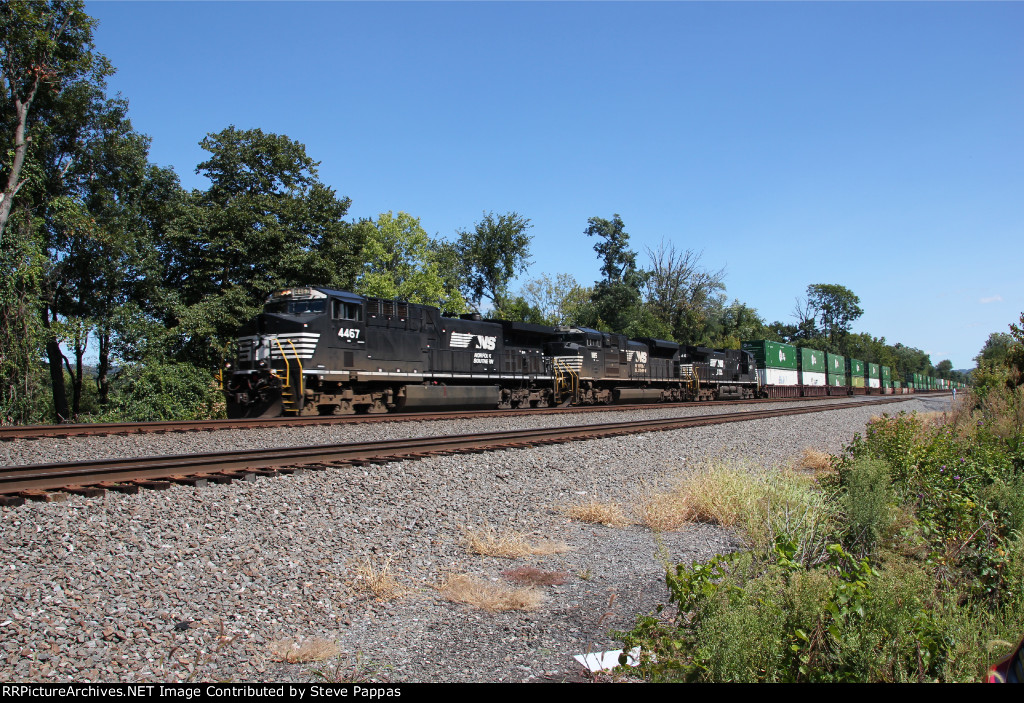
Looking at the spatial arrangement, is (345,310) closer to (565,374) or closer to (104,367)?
(565,374)

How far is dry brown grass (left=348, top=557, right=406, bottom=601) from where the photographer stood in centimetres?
461

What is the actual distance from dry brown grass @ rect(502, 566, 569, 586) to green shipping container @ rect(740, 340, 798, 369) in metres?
39.0

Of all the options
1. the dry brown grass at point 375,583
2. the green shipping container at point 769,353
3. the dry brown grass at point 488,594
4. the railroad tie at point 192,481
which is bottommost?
the dry brown grass at point 488,594

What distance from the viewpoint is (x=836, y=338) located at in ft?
372

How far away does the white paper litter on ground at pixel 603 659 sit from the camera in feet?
11.6

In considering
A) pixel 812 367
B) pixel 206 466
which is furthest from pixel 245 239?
pixel 812 367

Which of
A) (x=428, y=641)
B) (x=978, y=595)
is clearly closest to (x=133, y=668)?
(x=428, y=641)

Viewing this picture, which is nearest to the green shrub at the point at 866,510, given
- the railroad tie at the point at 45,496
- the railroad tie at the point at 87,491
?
the railroad tie at the point at 87,491

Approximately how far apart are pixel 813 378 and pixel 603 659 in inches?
1960

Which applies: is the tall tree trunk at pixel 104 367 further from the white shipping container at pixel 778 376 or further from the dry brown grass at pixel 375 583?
the white shipping container at pixel 778 376

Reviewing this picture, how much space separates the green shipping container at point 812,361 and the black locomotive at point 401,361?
23.8 meters

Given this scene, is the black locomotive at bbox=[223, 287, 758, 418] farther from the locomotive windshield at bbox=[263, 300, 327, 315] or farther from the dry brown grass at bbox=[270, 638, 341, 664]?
the dry brown grass at bbox=[270, 638, 341, 664]

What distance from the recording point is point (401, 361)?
1795 centimetres
